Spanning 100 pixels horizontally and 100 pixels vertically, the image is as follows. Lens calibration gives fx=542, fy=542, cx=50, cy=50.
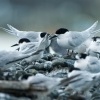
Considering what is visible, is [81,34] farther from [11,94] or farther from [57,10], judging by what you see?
[57,10]

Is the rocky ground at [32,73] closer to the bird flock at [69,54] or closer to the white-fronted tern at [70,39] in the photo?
the bird flock at [69,54]

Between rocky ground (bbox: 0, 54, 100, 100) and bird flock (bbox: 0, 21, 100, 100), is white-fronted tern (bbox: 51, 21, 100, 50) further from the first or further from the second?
rocky ground (bbox: 0, 54, 100, 100)

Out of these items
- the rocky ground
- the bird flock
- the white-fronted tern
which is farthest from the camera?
the white-fronted tern

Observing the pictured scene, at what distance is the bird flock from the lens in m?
4.06

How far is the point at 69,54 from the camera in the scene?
611cm

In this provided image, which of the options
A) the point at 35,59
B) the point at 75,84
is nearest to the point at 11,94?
the point at 75,84

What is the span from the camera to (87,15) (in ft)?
51.8

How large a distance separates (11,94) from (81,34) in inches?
109

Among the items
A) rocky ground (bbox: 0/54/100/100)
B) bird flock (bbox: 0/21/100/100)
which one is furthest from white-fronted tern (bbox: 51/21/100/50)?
Result: rocky ground (bbox: 0/54/100/100)

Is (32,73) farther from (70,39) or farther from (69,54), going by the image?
(70,39)

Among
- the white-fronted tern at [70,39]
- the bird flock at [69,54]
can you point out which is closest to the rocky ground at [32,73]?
the bird flock at [69,54]

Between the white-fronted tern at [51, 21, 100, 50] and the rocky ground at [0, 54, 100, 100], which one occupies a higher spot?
the white-fronted tern at [51, 21, 100, 50]

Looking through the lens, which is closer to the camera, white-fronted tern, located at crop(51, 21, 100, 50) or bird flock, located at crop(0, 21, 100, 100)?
bird flock, located at crop(0, 21, 100, 100)

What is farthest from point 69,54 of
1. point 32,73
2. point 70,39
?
point 32,73
